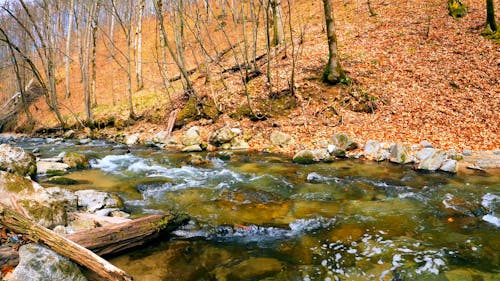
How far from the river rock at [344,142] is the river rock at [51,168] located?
821 centimetres

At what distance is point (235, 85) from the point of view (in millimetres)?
15125

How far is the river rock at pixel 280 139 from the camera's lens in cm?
1127

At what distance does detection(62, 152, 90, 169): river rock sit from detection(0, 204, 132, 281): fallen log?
6704mm

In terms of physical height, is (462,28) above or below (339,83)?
above

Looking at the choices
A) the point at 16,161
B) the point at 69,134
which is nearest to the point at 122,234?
the point at 16,161

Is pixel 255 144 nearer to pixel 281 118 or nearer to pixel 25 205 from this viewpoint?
pixel 281 118

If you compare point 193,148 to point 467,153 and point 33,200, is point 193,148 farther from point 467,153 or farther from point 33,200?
point 467,153

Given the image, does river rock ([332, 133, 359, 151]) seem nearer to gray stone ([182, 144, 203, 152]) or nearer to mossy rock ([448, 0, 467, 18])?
gray stone ([182, 144, 203, 152])

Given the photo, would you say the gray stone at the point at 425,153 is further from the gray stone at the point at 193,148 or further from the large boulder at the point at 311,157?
the gray stone at the point at 193,148

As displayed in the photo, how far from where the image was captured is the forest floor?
1039 cm

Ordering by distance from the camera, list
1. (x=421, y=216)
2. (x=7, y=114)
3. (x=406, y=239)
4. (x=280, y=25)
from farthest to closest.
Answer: (x=7, y=114) < (x=280, y=25) < (x=421, y=216) < (x=406, y=239)

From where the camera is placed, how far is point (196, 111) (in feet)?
47.3

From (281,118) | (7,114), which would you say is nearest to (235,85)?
(281,118)

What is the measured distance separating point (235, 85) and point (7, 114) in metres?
22.8
